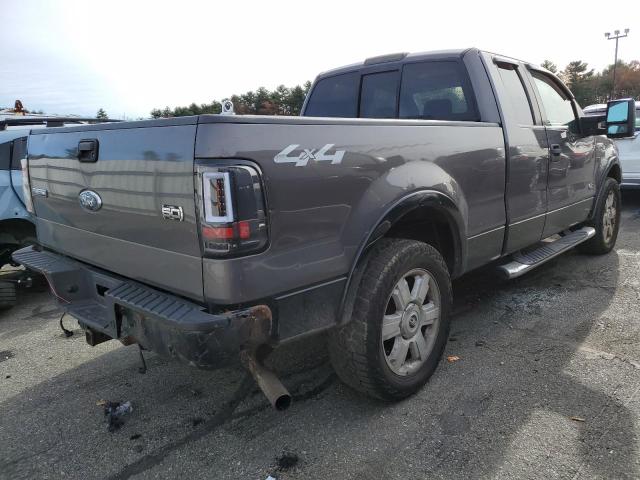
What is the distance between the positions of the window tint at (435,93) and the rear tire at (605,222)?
8.19 ft

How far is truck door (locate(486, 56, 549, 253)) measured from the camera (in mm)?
3596

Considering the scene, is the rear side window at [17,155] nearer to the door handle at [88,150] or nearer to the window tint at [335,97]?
the window tint at [335,97]

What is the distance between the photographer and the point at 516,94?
3.86 meters

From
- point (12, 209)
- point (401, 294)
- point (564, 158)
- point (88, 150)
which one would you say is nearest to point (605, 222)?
point (564, 158)

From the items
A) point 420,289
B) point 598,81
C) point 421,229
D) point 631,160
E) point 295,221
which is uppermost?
point 598,81

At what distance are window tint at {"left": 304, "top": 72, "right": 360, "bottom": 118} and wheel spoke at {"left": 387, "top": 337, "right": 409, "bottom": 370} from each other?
89.8 inches

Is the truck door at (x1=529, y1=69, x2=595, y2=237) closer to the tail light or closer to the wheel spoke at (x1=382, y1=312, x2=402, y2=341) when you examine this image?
the wheel spoke at (x1=382, y1=312, x2=402, y2=341)

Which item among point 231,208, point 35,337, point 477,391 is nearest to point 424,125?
point 231,208

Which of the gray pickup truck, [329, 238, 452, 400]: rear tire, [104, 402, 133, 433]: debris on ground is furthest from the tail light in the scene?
[104, 402, 133, 433]: debris on ground

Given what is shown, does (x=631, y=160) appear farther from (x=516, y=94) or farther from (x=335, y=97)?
(x=335, y=97)

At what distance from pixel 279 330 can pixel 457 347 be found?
1.84 m

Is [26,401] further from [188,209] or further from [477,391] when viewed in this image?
[477,391]

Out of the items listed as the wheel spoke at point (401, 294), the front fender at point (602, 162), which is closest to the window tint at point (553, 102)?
the front fender at point (602, 162)

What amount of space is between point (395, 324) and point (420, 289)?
0.93ft
